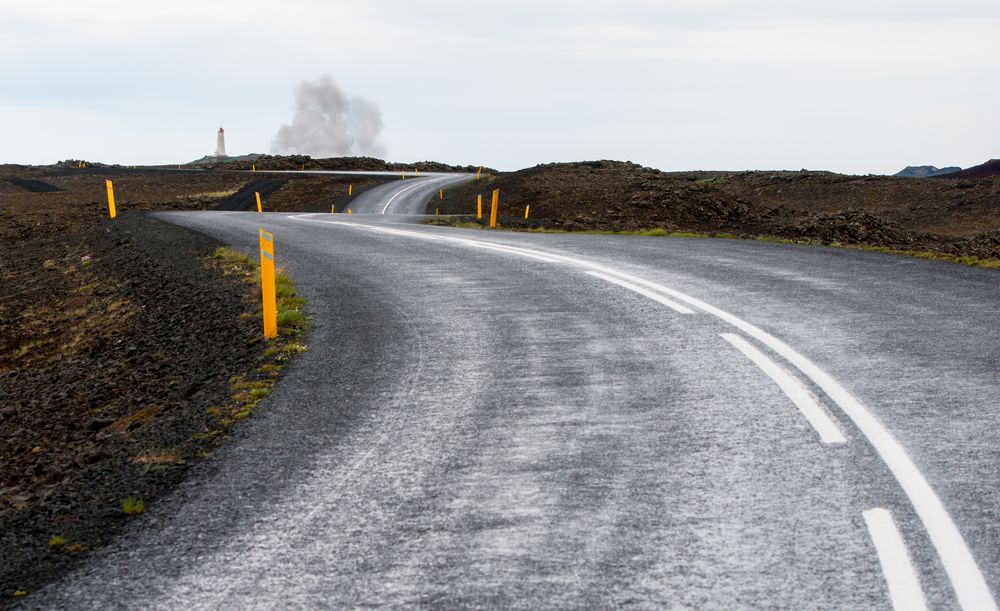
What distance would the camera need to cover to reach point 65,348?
15055 mm

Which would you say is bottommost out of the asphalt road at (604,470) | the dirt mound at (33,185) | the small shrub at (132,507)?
the dirt mound at (33,185)

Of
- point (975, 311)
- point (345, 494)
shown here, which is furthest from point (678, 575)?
point (975, 311)

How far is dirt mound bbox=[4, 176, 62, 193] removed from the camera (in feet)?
206

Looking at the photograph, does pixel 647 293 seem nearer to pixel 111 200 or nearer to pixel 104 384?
pixel 104 384

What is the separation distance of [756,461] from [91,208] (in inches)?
1806

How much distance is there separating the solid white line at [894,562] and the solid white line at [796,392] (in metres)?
1.28

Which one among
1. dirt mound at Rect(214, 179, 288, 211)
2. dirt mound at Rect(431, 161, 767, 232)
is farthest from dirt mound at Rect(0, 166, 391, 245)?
dirt mound at Rect(431, 161, 767, 232)

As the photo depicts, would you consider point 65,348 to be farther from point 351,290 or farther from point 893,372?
point 893,372

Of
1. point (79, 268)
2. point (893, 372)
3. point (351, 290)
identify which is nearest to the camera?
point (893, 372)

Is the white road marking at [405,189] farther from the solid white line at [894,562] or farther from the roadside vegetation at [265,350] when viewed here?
the solid white line at [894,562]

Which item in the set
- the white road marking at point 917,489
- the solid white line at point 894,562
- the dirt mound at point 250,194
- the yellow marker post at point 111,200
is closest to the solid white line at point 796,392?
the white road marking at point 917,489

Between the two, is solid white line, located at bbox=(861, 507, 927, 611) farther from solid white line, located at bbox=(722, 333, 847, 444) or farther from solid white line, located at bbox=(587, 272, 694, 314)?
solid white line, located at bbox=(587, 272, 694, 314)

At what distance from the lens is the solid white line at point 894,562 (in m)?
4.05

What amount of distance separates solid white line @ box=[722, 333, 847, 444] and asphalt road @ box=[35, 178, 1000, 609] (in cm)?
3
